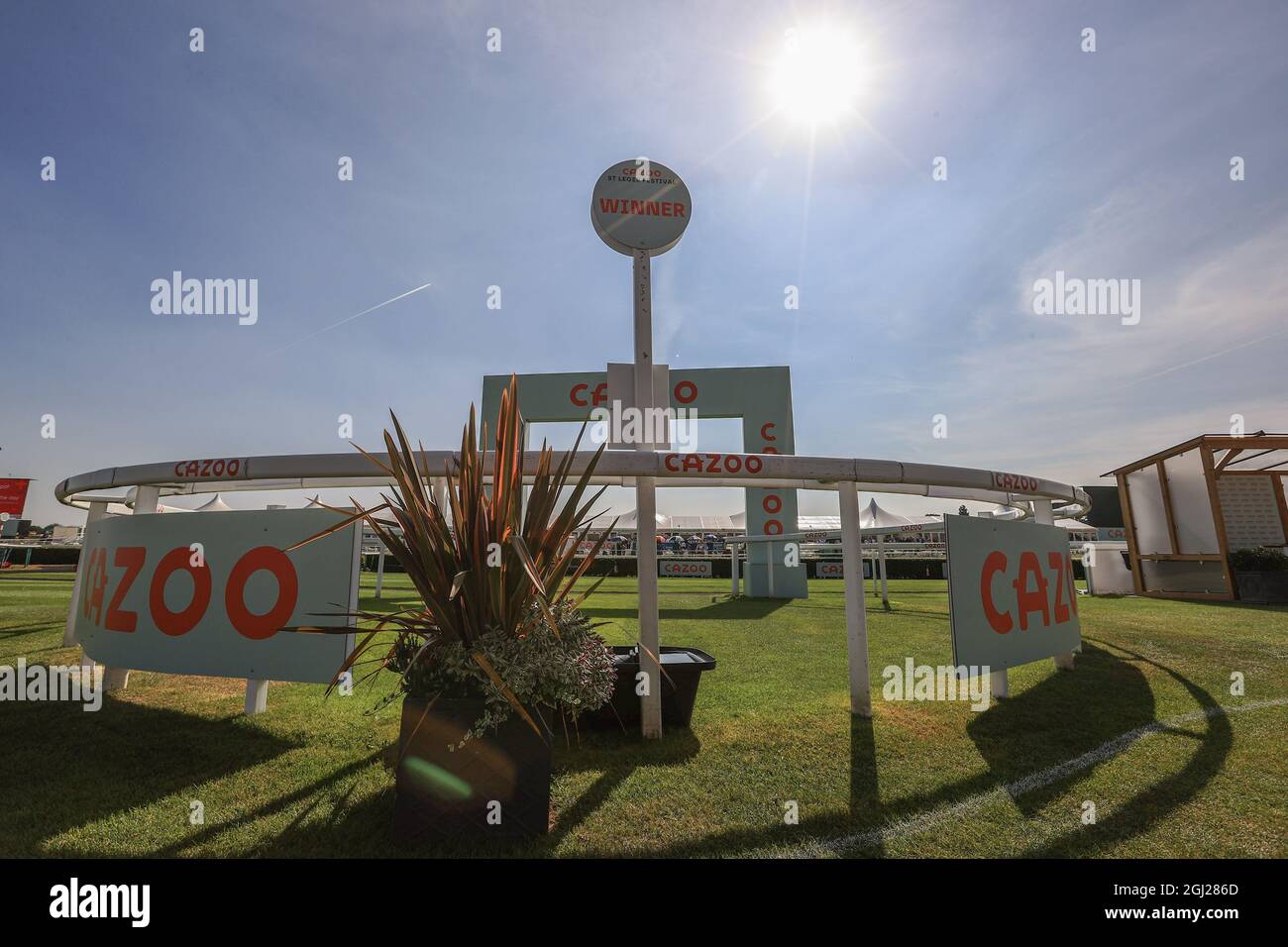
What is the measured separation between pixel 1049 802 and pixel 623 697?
2.42 meters

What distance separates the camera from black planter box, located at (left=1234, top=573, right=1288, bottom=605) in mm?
12445

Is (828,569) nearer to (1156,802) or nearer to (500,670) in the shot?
(1156,802)

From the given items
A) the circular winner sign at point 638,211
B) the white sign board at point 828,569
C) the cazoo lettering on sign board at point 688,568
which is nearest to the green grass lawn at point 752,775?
the circular winner sign at point 638,211

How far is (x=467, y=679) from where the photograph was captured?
2.60 m

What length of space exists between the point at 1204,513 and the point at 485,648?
19.2 metres

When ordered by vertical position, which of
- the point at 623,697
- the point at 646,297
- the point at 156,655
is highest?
the point at 646,297

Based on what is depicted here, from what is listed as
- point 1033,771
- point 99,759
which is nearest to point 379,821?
point 99,759

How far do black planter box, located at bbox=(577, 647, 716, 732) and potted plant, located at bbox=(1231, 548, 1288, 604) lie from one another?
15.8 meters

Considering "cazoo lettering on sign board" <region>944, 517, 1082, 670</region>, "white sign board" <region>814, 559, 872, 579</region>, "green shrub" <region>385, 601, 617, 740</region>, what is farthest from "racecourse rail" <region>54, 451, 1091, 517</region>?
"white sign board" <region>814, 559, 872, 579</region>

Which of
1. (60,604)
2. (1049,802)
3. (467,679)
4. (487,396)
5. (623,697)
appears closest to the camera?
(467,679)

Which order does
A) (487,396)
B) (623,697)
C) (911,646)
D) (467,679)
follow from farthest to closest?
(487,396)
(911,646)
(623,697)
(467,679)
